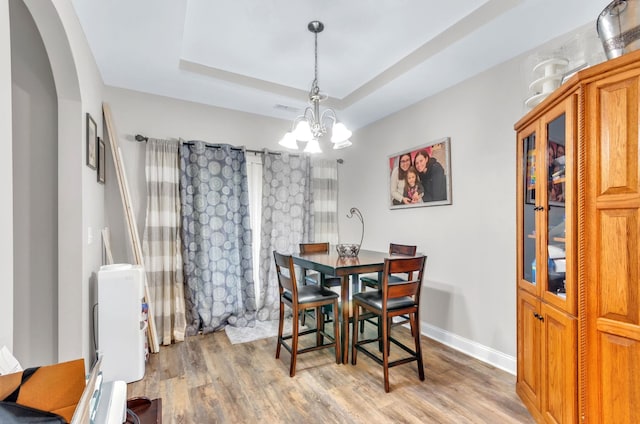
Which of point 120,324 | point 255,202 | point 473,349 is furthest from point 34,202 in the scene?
point 473,349

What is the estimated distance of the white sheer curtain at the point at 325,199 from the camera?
4.25 m

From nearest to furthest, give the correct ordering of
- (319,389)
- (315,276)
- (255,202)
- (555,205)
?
(555,205)
(319,389)
(315,276)
(255,202)

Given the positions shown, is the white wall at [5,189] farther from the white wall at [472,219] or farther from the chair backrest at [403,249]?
the white wall at [472,219]

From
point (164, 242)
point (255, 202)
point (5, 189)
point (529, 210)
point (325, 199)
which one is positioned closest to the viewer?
point (5, 189)

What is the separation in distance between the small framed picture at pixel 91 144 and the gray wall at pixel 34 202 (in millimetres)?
186

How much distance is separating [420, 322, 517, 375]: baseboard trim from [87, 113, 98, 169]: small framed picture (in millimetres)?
3320

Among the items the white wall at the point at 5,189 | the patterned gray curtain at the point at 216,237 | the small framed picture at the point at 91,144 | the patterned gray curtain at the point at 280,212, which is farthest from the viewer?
the patterned gray curtain at the point at 280,212

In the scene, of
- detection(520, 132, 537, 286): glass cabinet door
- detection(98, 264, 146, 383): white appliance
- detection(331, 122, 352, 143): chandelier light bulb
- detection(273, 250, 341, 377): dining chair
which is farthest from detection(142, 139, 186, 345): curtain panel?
detection(520, 132, 537, 286): glass cabinet door

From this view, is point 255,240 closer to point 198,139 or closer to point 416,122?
point 198,139

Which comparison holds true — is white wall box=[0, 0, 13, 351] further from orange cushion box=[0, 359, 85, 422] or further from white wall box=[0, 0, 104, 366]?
white wall box=[0, 0, 104, 366]

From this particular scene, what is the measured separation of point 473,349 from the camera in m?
2.73

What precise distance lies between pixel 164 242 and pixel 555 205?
324 centimetres

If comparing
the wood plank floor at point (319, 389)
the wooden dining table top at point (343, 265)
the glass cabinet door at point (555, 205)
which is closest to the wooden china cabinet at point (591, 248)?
the glass cabinet door at point (555, 205)

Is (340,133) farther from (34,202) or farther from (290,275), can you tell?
(34,202)
